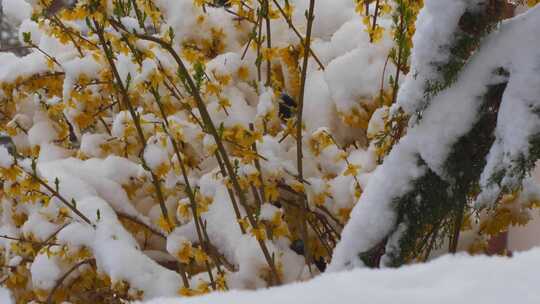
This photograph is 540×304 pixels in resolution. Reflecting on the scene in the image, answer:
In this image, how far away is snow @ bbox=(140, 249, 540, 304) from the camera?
2.29 ft

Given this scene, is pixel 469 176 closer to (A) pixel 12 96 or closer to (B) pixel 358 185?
(B) pixel 358 185

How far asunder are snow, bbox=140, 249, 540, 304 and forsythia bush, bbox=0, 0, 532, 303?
1074 millimetres

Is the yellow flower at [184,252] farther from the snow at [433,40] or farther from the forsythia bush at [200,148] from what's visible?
the snow at [433,40]

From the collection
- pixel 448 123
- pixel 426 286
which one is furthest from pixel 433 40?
pixel 426 286

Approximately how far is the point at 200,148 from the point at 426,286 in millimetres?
1574

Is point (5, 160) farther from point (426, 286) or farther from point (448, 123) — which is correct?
point (426, 286)

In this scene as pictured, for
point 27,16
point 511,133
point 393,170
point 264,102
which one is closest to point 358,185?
point 264,102

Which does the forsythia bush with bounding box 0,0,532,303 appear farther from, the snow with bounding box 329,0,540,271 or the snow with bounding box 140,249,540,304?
the snow with bounding box 140,249,540,304

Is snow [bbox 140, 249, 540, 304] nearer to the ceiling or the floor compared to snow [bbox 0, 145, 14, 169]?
nearer to the floor

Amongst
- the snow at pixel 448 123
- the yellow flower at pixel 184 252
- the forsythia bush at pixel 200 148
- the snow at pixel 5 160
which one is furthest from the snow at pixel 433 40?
the snow at pixel 5 160

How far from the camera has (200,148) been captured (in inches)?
88.7

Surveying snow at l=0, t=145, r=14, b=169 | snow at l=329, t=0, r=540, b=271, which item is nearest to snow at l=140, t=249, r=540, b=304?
snow at l=329, t=0, r=540, b=271

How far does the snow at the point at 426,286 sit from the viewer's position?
2.29ft

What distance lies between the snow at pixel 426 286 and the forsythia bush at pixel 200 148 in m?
1.07
